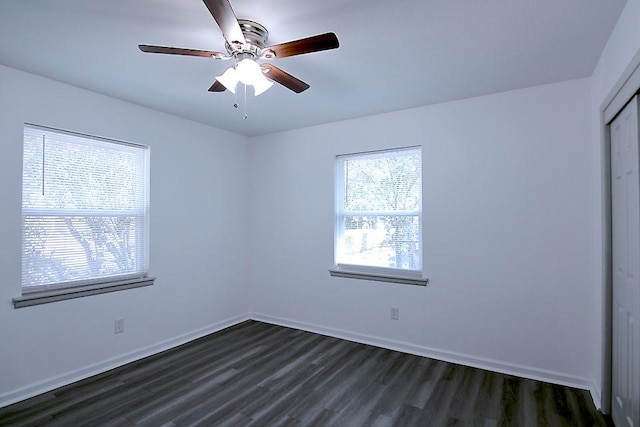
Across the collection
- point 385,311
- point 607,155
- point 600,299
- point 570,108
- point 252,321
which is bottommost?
point 252,321

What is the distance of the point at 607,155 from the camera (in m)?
2.25

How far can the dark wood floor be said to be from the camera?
2250mm

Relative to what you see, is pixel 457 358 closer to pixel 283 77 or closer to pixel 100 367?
pixel 283 77

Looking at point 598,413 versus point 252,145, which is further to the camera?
point 252,145

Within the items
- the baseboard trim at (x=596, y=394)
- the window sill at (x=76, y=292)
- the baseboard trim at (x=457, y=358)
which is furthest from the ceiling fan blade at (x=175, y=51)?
the baseboard trim at (x=596, y=394)

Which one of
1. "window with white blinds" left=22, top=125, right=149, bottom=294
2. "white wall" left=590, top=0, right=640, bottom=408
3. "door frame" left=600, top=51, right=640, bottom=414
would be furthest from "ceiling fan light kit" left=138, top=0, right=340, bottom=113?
"door frame" left=600, top=51, right=640, bottom=414

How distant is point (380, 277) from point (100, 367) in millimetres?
2685

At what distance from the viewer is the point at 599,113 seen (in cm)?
234

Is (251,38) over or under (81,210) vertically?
over


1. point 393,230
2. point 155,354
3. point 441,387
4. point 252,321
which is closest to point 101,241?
point 155,354

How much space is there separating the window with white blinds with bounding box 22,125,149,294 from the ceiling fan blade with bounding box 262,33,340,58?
2080mm

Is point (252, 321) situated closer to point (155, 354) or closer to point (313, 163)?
point (155, 354)

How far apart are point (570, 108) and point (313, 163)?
2474 mm

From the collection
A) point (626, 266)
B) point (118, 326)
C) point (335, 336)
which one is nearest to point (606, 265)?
point (626, 266)
